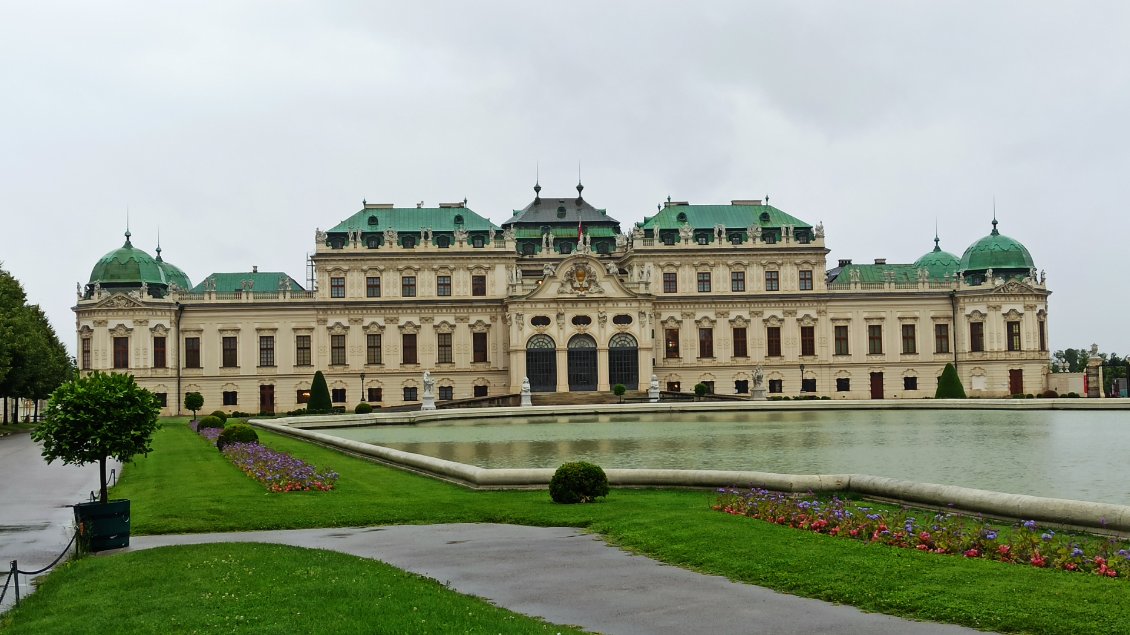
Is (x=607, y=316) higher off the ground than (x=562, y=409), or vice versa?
(x=607, y=316)

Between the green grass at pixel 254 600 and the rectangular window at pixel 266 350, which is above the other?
the rectangular window at pixel 266 350

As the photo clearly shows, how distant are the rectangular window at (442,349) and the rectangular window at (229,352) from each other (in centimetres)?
1420

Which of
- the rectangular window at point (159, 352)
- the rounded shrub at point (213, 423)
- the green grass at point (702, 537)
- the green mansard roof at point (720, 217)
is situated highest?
the green mansard roof at point (720, 217)

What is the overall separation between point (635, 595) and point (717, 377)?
71.0 metres

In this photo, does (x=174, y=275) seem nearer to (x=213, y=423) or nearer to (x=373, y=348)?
(x=373, y=348)

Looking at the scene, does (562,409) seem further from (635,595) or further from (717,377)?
(635,595)

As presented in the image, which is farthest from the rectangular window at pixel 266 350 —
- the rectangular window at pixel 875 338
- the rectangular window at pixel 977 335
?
the rectangular window at pixel 977 335

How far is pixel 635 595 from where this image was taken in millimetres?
12531

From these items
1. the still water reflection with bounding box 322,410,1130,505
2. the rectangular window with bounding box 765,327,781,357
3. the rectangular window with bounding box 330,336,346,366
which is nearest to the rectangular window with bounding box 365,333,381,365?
the rectangular window with bounding box 330,336,346,366

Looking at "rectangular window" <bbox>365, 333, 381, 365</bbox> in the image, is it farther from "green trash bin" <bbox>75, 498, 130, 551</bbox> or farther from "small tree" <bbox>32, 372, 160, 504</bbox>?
"green trash bin" <bbox>75, 498, 130, 551</bbox>

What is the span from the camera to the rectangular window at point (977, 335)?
83.6 metres

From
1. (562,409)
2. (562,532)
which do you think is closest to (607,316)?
(562,409)

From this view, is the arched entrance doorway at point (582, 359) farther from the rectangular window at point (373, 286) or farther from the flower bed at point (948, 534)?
the flower bed at point (948, 534)

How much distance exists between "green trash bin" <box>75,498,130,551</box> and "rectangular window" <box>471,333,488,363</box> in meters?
64.7
